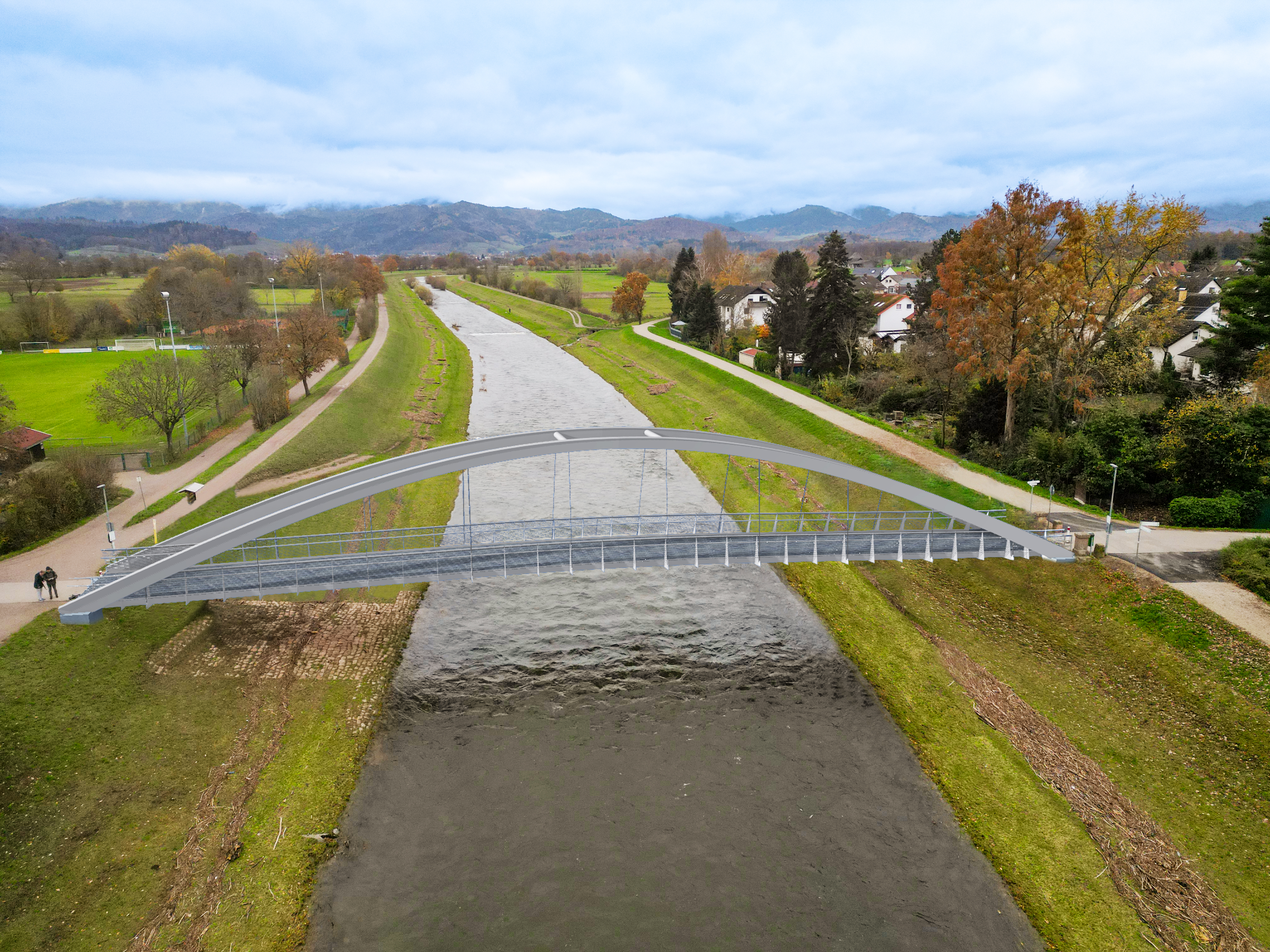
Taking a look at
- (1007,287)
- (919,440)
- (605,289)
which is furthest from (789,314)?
(605,289)

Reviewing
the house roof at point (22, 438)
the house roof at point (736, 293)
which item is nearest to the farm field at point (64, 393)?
the house roof at point (22, 438)

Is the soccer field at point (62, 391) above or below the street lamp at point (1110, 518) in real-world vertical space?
above

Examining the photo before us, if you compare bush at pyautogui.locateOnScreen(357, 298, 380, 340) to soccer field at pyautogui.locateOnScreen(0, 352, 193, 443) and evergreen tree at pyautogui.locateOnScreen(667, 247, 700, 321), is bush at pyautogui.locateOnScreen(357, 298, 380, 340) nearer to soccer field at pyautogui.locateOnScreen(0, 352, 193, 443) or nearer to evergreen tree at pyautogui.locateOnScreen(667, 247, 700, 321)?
soccer field at pyautogui.locateOnScreen(0, 352, 193, 443)

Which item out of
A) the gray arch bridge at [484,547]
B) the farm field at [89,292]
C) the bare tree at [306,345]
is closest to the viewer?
the gray arch bridge at [484,547]

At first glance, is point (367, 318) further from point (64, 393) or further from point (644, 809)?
point (644, 809)

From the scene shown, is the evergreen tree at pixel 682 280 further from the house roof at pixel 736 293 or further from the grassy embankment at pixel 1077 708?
the grassy embankment at pixel 1077 708

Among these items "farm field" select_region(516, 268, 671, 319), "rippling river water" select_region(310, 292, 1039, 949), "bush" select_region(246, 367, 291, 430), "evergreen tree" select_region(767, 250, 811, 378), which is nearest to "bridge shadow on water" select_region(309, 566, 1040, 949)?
"rippling river water" select_region(310, 292, 1039, 949)
